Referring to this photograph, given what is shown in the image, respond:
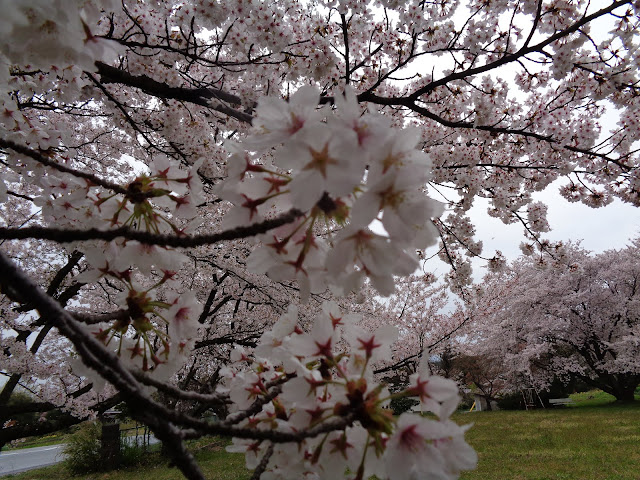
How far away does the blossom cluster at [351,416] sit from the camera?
61cm

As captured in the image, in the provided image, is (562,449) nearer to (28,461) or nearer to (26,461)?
(28,461)

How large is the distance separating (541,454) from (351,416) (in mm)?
8458

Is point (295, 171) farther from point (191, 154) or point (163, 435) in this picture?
point (191, 154)

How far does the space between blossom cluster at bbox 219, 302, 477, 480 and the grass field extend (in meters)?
6.22

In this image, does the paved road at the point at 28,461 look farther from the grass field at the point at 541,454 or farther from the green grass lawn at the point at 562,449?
the green grass lawn at the point at 562,449

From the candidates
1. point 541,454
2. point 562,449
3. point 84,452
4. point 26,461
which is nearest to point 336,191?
point 541,454

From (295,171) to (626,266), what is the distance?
1904cm

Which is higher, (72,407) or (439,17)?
(439,17)

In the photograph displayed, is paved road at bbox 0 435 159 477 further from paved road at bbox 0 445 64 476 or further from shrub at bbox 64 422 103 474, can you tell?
shrub at bbox 64 422 103 474

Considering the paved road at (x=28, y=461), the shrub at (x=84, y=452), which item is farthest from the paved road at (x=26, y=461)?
the shrub at (x=84, y=452)

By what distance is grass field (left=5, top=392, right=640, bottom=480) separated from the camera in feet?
18.8

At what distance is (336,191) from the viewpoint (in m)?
0.56

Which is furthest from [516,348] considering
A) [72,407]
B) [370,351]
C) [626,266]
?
[370,351]

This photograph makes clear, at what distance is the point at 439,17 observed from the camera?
4582mm
